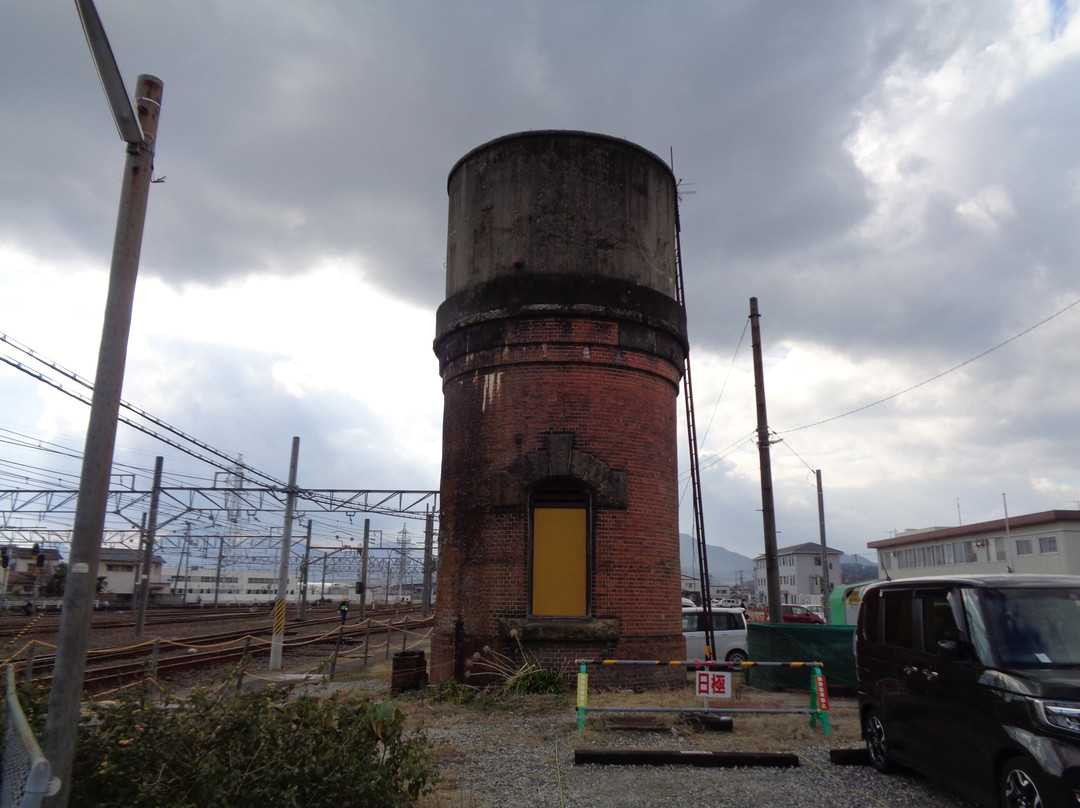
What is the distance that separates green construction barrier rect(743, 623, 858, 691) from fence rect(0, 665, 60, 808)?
12231mm

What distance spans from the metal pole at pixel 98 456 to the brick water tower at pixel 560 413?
8.18 metres

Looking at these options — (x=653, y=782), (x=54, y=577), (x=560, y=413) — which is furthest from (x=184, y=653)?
(x=54, y=577)

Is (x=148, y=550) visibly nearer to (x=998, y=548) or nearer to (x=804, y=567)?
(x=998, y=548)

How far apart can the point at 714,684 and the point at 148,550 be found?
77.0 ft

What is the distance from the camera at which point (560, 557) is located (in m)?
12.8

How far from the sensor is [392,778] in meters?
5.67

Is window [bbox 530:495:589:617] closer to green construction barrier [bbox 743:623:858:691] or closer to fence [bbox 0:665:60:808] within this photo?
green construction barrier [bbox 743:623:858:691]

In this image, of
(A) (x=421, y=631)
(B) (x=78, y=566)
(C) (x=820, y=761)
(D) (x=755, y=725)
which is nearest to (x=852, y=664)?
(D) (x=755, y=725)

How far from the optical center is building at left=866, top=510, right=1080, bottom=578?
39531mm

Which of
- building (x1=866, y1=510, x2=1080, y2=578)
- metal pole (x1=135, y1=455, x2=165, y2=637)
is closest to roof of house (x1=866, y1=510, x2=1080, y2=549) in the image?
building (x1=866, y1=510, x2=1080, y2=578)

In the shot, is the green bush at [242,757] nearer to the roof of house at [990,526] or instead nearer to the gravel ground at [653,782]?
the gravel ground at [653,782]

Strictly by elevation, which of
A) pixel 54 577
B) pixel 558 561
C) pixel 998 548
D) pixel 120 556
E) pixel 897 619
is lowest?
pixel 897 619

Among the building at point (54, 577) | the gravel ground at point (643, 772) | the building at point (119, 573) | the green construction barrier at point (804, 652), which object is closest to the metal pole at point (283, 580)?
the gravel ground at point (643, 772)

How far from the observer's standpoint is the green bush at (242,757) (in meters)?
4.78
